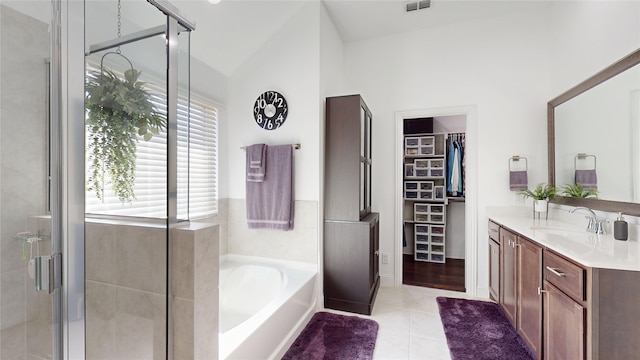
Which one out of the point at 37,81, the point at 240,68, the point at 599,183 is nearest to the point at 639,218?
the point at 599,183

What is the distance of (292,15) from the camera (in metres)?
2.69

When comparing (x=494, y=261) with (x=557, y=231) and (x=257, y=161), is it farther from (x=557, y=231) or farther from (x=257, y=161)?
(x=257, y=161)

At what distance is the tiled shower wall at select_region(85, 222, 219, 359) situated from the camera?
102 centimetres

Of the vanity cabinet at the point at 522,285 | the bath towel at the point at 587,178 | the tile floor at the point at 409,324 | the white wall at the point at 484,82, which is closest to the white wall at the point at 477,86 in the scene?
the white wall at the point at 484,82

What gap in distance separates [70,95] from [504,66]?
11.6 feet

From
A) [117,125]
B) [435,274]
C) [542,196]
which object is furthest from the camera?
[435,274]

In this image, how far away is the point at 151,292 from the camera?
1059 mm

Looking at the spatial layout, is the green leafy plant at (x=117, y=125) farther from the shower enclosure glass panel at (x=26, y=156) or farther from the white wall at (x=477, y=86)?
the white wall at (x=477, y=86)

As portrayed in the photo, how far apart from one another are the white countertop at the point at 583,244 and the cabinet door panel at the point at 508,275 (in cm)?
11

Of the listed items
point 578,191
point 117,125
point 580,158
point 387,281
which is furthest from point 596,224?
point 117,125

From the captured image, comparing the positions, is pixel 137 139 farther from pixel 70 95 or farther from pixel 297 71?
pixel 297 71

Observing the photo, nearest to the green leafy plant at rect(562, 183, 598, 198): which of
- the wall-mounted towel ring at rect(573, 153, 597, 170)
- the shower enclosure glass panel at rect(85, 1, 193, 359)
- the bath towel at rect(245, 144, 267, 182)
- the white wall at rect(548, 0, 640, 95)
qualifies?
the wall-mounted towel ring at rect(573, 153, 597, 170)

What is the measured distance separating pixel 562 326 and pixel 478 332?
33.7 inches

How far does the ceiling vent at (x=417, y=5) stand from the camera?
2691 mm
